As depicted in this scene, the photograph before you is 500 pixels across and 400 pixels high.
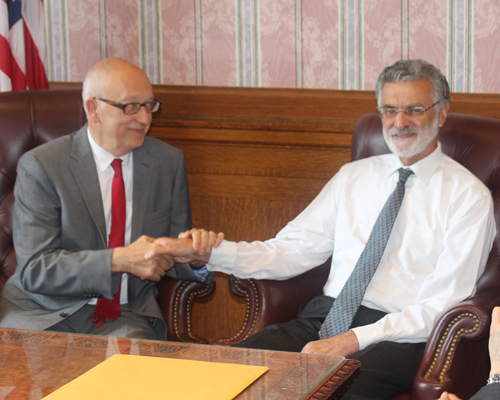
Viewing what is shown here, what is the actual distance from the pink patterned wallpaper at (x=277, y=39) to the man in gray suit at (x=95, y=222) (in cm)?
101

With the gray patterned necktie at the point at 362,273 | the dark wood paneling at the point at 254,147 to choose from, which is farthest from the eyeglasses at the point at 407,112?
the dark wood paneling at the point at 254,147

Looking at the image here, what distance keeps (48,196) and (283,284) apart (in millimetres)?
999

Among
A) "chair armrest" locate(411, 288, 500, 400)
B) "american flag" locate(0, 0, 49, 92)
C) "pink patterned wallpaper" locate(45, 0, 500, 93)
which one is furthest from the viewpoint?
"pink patterned wallpaper" locate(45, 0, 500, 93)

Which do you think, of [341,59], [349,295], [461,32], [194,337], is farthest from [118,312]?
[461,32]

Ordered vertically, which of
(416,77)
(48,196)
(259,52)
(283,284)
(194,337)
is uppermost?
(259,52)

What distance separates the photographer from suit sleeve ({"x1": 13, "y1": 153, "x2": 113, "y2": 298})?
232 cm

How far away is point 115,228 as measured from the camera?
2.51 meters

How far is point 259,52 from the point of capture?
3.40 m

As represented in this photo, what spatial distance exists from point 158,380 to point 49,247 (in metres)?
1.13

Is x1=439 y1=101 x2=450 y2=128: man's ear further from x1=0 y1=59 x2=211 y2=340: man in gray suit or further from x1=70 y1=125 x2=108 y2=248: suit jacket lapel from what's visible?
x1=70 y1=125 x2=108 y2=248: suit jacket lapel

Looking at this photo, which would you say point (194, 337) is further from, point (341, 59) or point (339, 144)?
point (341, 59)

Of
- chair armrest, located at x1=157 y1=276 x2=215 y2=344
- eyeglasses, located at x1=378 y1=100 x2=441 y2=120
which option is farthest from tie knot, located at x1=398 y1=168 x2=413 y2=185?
chair armrest, located at x1=157 y1=276 x2=215 y2=344

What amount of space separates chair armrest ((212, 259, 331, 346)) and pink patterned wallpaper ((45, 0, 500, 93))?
1.32 metres

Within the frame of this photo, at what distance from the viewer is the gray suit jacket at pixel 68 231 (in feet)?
7.66
